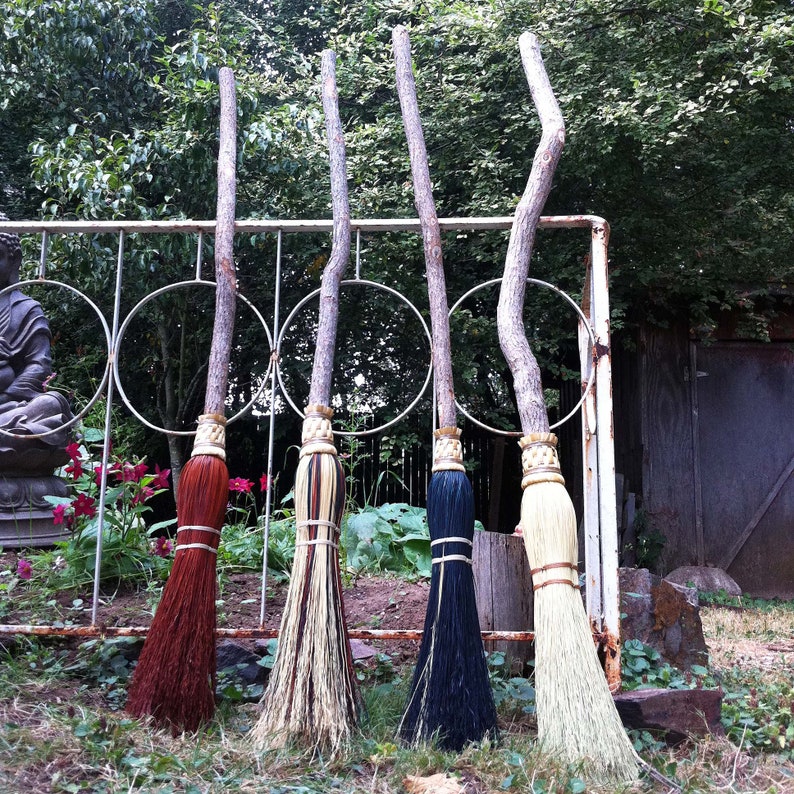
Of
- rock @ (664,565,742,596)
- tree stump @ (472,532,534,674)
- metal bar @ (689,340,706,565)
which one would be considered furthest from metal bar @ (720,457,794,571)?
tree stump @ (472,532,534,674)

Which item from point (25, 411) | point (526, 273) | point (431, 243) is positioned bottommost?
point (25, 411)

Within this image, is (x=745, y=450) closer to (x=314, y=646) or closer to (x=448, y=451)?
(x=448, y=451)

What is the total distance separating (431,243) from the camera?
8.60 feet

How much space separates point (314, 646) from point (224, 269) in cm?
121

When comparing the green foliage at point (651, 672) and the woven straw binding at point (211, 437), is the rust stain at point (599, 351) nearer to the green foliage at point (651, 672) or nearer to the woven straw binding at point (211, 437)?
the green foliage at point (651, 672)

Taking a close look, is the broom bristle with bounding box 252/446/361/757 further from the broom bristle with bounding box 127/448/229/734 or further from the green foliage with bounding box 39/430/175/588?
the green foliage with bounding box 39/430/175/588

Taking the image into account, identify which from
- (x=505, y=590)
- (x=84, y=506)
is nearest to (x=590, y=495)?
(x=505, y=590)

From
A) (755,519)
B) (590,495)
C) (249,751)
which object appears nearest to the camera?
(249,751)

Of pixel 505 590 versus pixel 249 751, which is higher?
pixel 505 590

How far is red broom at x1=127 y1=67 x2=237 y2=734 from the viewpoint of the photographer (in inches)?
82.6

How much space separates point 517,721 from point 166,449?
568cm

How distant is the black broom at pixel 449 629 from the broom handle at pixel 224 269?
2.11 ft

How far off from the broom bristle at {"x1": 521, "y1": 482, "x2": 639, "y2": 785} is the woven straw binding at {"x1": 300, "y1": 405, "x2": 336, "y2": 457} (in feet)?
1.85

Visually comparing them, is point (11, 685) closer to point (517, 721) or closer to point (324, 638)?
point (324, 638)
